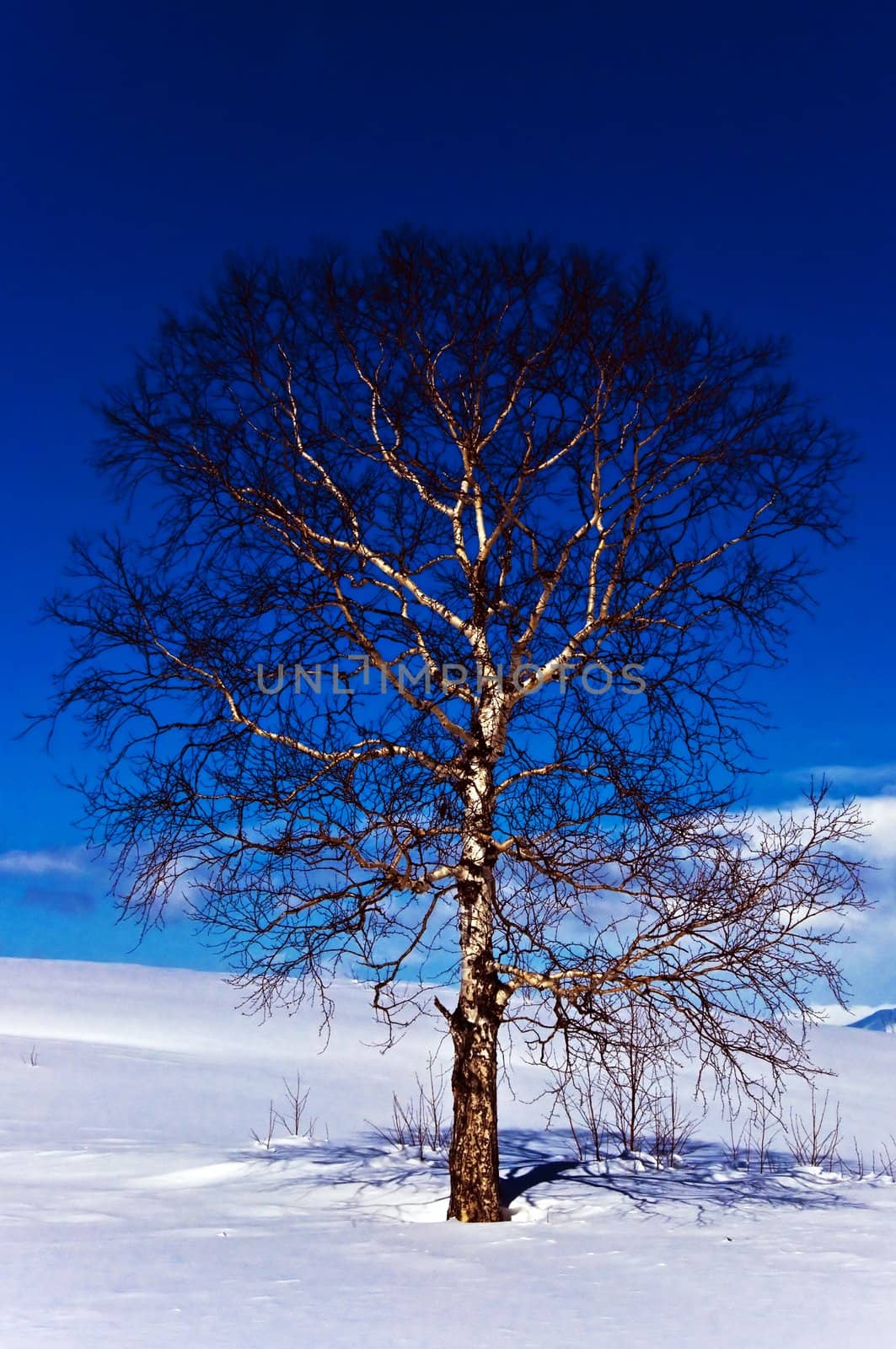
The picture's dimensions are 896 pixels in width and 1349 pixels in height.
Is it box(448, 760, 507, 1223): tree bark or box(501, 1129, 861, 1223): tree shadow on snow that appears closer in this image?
box(448, 760, 507, 1223): tree bark

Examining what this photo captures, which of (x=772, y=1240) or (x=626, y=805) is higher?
(x=626, y=805)

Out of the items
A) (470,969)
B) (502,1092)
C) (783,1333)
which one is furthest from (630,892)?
(502,1092)

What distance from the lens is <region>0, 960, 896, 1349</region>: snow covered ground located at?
17.7 ft

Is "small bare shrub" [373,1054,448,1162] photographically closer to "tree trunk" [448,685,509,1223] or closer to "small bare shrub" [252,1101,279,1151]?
"small bare shrub" [252,1101,279,1151]

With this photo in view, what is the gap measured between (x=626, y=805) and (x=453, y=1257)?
2.82 m

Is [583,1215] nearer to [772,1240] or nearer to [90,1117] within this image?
[772,1240]

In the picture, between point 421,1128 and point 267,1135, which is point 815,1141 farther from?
point 267,1135

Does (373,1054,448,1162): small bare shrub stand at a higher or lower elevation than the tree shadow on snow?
higher

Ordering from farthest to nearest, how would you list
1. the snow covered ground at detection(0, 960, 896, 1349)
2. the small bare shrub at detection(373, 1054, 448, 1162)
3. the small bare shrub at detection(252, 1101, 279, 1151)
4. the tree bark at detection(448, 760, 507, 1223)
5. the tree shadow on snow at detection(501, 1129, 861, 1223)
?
the small bare shrub at detection(252, 1101, 279, 1151), the small bare shrub at detection(373, 1054, 448, 1162), the tree shadow on snow at detection(501, 1129, 861, 1223), the tree bark at detection(448, 760, 507, 1223), the snow covered ground at detection(0, 960, 896, 1349)

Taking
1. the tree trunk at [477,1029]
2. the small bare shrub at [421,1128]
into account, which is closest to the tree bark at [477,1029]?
the tree trunk at [477,1029]

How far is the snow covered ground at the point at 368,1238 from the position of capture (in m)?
5.41

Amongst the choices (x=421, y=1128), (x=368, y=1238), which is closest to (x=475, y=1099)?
(x=368, y=1238)

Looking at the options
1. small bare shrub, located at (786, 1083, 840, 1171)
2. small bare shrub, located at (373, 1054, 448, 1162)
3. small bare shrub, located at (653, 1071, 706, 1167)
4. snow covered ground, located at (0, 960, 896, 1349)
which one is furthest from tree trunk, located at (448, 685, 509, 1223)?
small bare shrub, located at (786, 1083, 840, 1171)

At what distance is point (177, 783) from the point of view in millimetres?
7828
